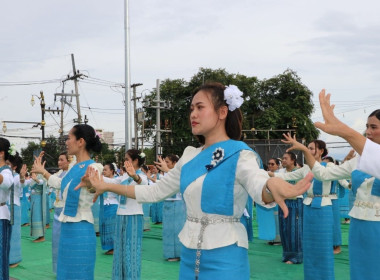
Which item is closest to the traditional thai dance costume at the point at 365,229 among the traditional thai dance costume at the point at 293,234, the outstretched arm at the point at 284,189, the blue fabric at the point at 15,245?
the outstretched arm at the point at 284,189

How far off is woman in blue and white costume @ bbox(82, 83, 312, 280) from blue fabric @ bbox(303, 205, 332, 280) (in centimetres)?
336

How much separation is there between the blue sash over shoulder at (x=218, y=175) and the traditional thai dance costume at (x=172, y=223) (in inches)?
206

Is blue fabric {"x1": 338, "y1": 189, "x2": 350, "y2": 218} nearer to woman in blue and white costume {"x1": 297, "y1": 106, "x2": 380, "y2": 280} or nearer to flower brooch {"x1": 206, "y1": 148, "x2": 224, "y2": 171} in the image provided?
woman in blue and white costume {"x1": 297, "y1": 106, "x2": 380, "y2": 280}

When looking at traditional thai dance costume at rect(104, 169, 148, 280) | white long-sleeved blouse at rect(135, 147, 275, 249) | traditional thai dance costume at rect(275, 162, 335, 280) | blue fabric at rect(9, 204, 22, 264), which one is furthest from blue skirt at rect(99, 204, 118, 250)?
white long-sleeved blouse at rect(135, 147, 275, 249)

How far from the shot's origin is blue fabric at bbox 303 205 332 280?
5.36m

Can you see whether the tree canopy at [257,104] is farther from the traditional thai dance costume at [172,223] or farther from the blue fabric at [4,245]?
the blue fabric at [4,245]

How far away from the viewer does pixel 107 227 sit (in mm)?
8547

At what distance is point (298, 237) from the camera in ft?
23.4

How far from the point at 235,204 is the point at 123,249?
3.68m

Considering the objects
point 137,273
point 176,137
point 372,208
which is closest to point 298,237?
point 137,273

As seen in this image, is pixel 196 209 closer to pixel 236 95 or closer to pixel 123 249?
pixel 236 95

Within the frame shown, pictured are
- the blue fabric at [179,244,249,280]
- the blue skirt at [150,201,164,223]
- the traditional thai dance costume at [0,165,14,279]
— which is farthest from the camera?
the blue skirt at [150,201,164,223]

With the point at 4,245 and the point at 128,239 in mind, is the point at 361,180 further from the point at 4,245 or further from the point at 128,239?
the point at 4,245

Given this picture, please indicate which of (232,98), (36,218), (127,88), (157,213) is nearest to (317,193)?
(232,98)
